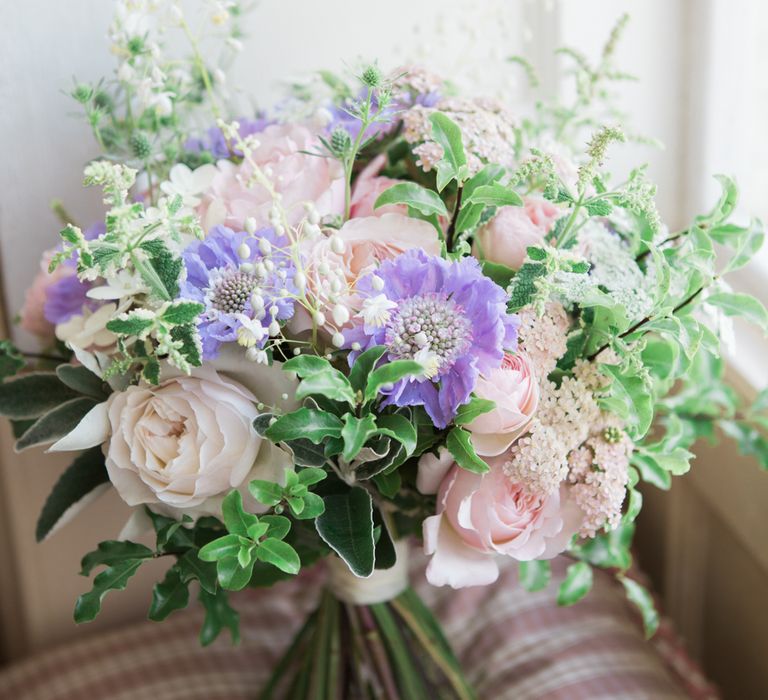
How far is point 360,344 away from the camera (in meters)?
0.53

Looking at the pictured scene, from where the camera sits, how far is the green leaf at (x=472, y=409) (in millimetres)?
523

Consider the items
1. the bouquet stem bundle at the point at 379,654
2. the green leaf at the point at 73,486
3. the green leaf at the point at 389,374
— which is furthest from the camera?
the bouquet stem bundle at the point at 379,654

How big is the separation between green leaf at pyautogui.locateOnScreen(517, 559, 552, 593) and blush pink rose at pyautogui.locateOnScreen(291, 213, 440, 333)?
13.0 inches

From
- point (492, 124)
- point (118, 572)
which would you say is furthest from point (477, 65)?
point (118, 572)

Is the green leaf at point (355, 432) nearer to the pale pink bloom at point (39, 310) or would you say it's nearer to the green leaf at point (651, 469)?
the green leaf at point (651, 469)

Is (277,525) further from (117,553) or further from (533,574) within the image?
(533,574)

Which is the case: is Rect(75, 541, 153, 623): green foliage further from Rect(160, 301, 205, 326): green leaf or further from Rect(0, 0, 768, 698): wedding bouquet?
Rect(160, 301, 205, 326): green leaf

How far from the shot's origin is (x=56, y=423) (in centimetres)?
64

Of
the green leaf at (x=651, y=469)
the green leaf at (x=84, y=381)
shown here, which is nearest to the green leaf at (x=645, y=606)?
Answer: the green leaf at (x=651, y=469)

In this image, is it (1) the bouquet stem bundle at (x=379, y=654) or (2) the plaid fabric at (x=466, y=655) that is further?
(2) the plaid fabric at (x=466, y=655)

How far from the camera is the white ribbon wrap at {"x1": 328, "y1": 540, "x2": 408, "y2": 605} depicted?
0.76 meters

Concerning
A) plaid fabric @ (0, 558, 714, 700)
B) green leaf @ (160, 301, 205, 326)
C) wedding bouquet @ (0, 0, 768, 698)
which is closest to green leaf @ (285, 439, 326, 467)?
wedding bouquet @ (0, 0, 768, 698)

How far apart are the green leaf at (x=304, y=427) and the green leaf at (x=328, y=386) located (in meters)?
0.02

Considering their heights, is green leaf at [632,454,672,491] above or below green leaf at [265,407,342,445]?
below
